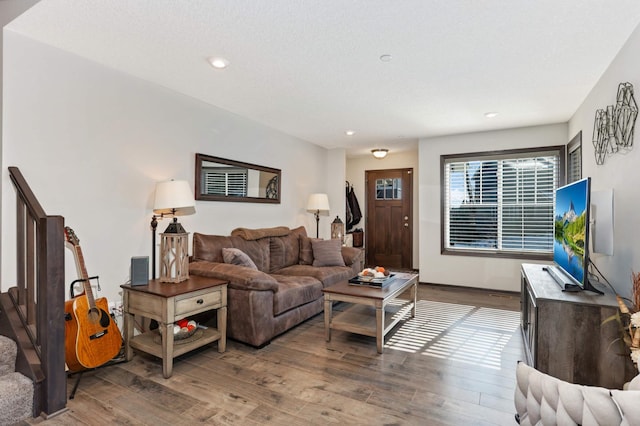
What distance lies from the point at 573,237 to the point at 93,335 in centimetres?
353

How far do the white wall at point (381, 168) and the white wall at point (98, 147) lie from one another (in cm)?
394

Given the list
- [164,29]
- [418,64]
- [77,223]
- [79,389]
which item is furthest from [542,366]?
[77,223]

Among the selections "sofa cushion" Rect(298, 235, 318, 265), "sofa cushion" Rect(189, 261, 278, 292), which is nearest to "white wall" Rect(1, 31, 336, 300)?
"sofa cushion" Rect(189, 261, 278, 292)

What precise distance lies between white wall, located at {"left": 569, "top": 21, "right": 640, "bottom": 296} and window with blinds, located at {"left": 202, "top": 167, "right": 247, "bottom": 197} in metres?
3.75

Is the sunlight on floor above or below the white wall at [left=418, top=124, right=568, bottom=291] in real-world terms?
below

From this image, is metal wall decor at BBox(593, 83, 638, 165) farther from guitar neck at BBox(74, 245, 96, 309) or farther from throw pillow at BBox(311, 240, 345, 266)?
guitar neck at BBox(74, 245, 96, 309)

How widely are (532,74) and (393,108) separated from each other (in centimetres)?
141

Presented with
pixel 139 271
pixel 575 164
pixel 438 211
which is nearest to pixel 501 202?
pixel 438 211

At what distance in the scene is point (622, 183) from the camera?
8.36 feet

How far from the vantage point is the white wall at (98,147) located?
2406mm

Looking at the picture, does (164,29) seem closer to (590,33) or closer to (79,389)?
(79,389)

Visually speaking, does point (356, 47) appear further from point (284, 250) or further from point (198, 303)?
point (284, 250)

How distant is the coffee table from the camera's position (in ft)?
9.55

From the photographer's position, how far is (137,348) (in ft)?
8.86
